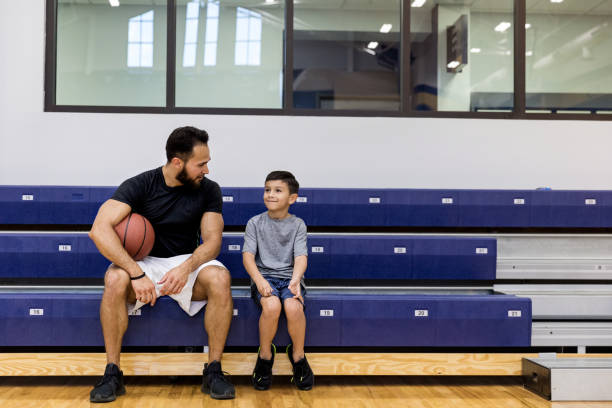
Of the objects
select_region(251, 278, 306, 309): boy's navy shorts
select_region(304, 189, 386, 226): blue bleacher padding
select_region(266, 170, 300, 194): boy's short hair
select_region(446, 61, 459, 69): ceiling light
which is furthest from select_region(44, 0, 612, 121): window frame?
select_region(251, 278, 306, 309): boy's navy shorts

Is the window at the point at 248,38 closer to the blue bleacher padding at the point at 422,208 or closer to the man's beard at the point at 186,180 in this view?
the blue bleacher padding at the point at 422,208

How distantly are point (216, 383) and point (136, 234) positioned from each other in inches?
23.9

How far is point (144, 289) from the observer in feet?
6.54

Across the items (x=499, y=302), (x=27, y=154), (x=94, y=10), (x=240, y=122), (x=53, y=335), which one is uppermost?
(x=94, y=10)

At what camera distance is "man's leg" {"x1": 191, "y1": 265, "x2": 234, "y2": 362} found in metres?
2.02

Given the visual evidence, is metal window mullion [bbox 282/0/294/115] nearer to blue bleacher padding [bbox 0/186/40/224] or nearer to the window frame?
the window frame

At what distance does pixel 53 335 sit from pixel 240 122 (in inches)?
62.3

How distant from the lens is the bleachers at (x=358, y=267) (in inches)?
84.3

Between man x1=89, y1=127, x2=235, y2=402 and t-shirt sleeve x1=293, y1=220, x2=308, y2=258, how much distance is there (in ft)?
1.02

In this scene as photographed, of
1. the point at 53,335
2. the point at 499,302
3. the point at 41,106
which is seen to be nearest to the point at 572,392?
the point at 499,302

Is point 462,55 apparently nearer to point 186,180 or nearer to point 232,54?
point 232,54

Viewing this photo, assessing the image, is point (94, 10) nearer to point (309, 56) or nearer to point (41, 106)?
point (41, 106)

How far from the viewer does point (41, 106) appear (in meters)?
3.17

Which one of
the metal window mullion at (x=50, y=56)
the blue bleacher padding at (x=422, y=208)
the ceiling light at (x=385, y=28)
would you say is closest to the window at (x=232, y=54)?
the metal window mullion at (x=50, y=56)
